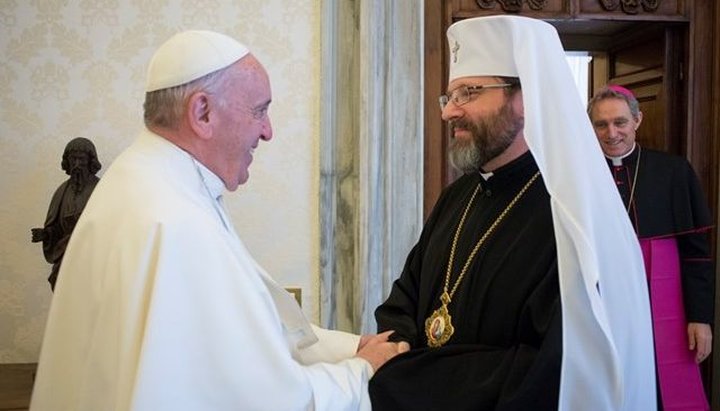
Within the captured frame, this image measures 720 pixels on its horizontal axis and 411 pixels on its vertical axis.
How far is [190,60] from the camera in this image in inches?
74.4

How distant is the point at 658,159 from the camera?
3.49m

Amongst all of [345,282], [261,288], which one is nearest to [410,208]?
[345,282]

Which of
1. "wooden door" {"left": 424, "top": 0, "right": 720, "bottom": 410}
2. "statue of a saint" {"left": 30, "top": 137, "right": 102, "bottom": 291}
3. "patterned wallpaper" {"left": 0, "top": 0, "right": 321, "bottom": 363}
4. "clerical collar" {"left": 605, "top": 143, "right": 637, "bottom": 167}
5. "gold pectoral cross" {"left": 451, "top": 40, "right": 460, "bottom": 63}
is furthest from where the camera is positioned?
"wooden door" {"left": 424, "top": 0, "right": 720, "bottom": 410}

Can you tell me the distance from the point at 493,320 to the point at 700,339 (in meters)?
1.80

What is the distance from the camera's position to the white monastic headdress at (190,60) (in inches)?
74.3

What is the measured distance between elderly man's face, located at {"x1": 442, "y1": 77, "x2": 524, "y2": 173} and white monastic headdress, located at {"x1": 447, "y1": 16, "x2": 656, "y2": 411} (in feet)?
0.59

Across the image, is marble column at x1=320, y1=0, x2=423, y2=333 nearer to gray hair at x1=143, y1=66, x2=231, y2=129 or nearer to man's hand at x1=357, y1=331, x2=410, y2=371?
man's hand at x1=357, y1=331, x2=410, y2=371

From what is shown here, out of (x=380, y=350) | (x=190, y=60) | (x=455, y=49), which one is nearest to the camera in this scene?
(x=190, y=60)

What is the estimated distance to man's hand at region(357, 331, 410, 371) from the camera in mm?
2100

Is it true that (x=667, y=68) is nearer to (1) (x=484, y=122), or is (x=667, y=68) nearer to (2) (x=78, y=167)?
(1) (x=484, y=122)

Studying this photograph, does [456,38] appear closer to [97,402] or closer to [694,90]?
[97,402]

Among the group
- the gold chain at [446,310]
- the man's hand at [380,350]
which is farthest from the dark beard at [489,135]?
the man's hand at [380,350]

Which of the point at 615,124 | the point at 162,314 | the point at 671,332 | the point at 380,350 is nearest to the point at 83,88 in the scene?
the point at 380,350

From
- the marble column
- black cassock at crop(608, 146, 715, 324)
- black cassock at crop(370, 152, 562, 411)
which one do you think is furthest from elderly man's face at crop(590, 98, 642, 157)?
black cassock at crop(370, 152, 562, 411)
